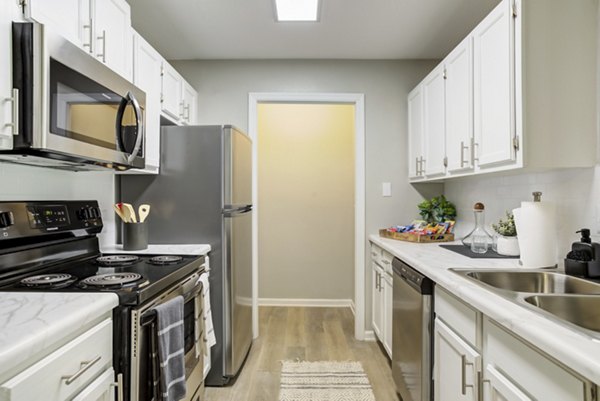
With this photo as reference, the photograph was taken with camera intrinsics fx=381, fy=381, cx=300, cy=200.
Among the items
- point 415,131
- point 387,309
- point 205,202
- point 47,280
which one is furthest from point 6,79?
point 415,131

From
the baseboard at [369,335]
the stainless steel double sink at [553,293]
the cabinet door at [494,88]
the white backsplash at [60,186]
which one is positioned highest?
the cabinet door at [494,88]

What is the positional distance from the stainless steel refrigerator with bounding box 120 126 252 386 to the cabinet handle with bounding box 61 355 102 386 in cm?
127

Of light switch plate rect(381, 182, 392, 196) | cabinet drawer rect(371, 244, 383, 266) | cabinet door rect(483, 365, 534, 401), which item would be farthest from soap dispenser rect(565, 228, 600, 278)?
light switch plate rect(381, 182, 392, 196)

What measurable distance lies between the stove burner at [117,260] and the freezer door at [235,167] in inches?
26.1

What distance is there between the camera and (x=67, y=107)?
1.31 metres

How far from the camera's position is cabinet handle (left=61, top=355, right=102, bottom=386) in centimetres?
93

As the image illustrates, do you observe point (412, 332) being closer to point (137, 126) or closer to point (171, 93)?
point (137, 126)

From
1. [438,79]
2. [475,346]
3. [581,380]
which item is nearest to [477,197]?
[438,79]

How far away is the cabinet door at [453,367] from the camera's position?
1305mm

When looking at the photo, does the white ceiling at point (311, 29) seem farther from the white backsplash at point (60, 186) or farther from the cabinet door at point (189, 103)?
the white backsplash at point (60, 186)

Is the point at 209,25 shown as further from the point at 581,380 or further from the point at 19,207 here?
the point at 581,380

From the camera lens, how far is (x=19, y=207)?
1.50 meters

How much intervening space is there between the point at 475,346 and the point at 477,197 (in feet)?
5.23

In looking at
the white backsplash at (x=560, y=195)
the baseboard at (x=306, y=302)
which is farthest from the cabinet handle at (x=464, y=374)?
the baseboard at (x=306, y=302)
